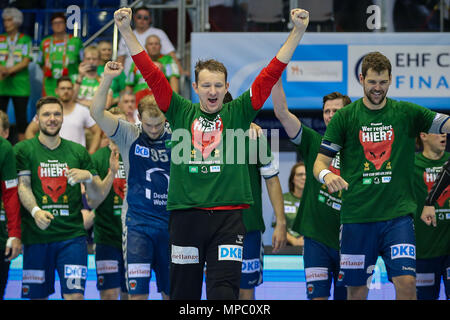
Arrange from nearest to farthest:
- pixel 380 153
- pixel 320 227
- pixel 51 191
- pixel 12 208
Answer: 1. pixel 380 153
2. pixel 12 208
3. pixel 320 227
4. pixel 51 191

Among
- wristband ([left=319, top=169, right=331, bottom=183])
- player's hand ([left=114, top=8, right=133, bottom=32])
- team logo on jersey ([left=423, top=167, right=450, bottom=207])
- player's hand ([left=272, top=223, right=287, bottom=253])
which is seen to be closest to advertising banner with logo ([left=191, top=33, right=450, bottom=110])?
team logo on jersey ([left=423, top=167, right=450, bottom=207])

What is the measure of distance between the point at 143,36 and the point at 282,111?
4631 millimetres

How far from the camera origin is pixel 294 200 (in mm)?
8641

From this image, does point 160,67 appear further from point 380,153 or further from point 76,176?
point 380,153

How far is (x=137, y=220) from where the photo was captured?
628cm

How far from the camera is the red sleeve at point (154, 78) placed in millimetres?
4992

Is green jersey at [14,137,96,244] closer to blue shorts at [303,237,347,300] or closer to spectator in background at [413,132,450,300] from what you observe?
blue shorts at [303,237,347,300]

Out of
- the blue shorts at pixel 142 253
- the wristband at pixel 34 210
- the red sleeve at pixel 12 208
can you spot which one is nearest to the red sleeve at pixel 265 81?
the blue shorts at pixel 142 253

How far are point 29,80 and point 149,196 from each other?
5.25 meters

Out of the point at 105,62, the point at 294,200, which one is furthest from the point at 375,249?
the point at 105,62

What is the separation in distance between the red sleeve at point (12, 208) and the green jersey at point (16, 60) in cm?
436

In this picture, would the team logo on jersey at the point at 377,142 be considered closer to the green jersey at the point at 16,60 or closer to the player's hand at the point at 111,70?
the player's hand at the point at 111,70
